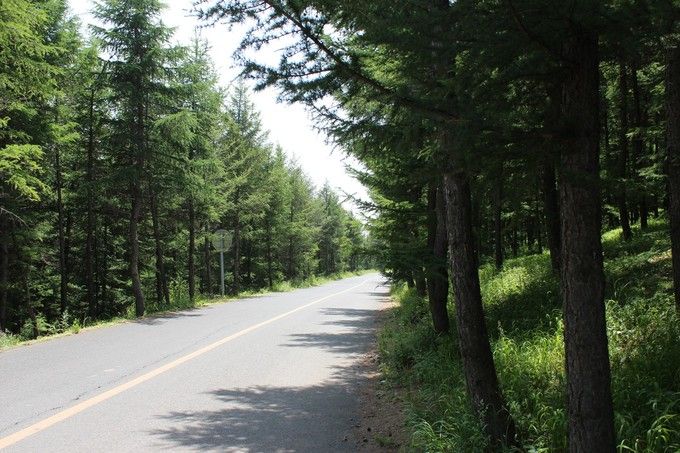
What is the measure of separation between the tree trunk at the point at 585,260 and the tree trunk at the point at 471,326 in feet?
4.59

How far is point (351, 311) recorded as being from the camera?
17.9 meters

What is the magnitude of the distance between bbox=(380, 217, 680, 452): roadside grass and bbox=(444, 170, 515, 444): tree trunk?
18cm

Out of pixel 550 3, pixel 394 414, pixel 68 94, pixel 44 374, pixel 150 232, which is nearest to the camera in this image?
pixel 550 3

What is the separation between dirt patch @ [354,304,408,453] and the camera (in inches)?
194

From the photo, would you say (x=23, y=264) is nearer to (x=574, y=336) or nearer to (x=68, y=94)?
(x=68, y=94)

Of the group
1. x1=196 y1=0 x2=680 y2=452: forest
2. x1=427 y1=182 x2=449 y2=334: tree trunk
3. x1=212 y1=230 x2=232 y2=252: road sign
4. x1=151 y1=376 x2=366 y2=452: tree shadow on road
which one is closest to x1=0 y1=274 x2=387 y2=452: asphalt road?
x1=151 y1=376 x2=366 y2=452: tree shadow on road

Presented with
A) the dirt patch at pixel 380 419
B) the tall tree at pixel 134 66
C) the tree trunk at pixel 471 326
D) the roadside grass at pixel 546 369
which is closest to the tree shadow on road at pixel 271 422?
the dirt patch at pixel 380 419

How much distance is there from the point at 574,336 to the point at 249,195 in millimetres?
27574

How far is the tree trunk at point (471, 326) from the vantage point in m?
4.44

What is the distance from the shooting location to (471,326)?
483cm

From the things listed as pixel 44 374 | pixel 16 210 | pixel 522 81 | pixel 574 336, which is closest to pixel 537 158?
pixel 522 81

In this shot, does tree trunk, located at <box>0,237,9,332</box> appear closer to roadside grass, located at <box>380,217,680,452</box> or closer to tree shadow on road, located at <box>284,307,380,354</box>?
tree shadow on road, located at <box>284,307,380,354</box>

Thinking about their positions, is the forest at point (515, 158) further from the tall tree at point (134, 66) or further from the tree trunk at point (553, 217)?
the tall tree at point (134, 66)

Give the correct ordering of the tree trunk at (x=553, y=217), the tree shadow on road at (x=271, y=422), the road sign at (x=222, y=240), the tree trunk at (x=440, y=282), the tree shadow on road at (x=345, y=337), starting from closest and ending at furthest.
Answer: the tree shadow on road at (x=271, y=422)
the tree trunk at (x=440, y=282)
the tree shadow on road at (x=345, y=337)
the tree trunk at (x=553, y=217)
the road sign at (x=222, y=240)
